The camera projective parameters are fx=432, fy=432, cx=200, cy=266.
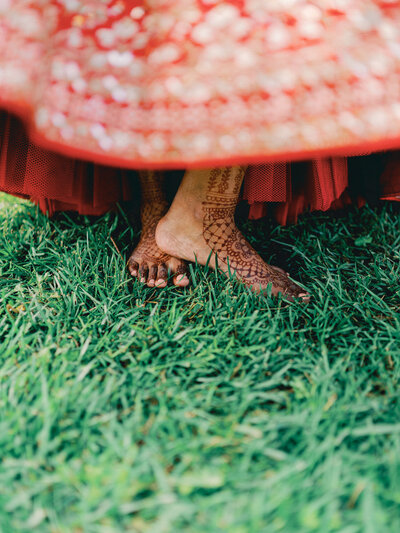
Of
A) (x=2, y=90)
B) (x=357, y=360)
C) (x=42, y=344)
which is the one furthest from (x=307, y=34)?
(x=42, y=344)

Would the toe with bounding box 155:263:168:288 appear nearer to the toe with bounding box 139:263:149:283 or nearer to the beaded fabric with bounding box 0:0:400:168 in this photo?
the toe with bounding box 139:263:149:283

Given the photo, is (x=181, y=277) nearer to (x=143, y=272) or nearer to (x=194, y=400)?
Result: (x=143, y=272)

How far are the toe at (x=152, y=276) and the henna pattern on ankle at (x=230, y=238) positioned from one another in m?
0.15

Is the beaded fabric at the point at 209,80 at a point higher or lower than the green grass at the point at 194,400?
higher

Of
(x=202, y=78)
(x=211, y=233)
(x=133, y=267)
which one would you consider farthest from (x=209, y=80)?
(x=133, y=267)

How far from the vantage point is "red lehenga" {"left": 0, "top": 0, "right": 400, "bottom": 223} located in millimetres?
640

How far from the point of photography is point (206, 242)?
1.07 metres

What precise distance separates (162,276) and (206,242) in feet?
0.45

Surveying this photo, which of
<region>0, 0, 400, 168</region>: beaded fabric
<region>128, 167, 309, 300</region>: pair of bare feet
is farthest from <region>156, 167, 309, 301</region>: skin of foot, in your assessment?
<region>0, 0, 400, 168</region>: beaded fabric

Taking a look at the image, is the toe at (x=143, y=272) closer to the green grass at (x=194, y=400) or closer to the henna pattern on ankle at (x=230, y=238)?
the green grass at (x=194, y=400)

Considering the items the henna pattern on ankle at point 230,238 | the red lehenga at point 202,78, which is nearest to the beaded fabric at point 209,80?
the red lehenga at point 202,78

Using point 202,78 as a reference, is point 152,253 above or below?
below

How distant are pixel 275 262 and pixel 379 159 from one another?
1.45 feet

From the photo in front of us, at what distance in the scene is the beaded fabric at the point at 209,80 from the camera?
25.2 inches
